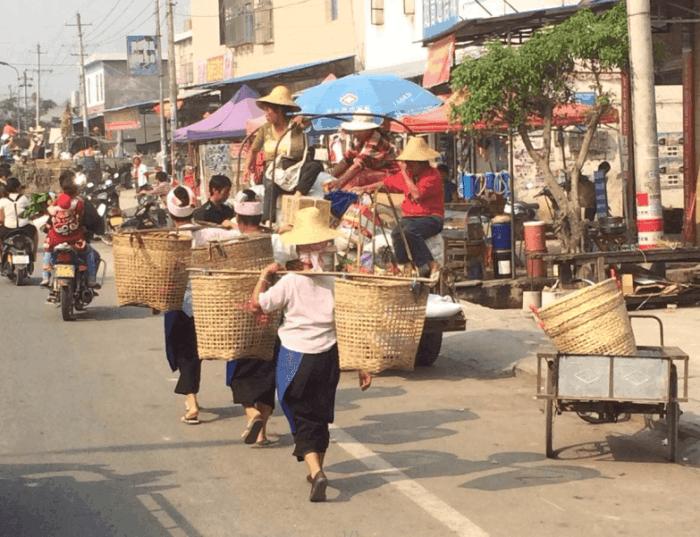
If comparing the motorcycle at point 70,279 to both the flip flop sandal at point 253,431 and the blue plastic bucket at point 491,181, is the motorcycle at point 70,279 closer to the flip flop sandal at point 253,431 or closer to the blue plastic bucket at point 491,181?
the flip flop sandal at point 253,431

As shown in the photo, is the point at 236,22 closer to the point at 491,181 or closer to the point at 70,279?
the point at 491,181

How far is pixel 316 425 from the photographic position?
734 cm

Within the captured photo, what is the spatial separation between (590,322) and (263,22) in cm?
4037

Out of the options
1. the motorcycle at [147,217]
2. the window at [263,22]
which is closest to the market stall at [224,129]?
the motorcycle at [147,217]

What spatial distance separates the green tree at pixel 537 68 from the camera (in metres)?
15.8

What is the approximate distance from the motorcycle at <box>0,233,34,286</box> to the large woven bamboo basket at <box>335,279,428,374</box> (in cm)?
1333

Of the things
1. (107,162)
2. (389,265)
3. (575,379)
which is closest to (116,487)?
(575,379)

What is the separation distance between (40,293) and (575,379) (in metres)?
12.5

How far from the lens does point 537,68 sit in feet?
52.3

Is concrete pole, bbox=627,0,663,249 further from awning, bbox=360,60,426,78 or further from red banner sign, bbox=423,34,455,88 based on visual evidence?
awning, bbox=360,60,426,78

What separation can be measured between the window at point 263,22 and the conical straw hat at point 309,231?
3995 centimetres

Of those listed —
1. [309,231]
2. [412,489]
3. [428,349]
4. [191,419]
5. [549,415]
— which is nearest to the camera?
[309,231]

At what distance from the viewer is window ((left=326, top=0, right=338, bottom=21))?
41.1m

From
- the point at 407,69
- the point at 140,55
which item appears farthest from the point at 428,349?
the point at 140,55
